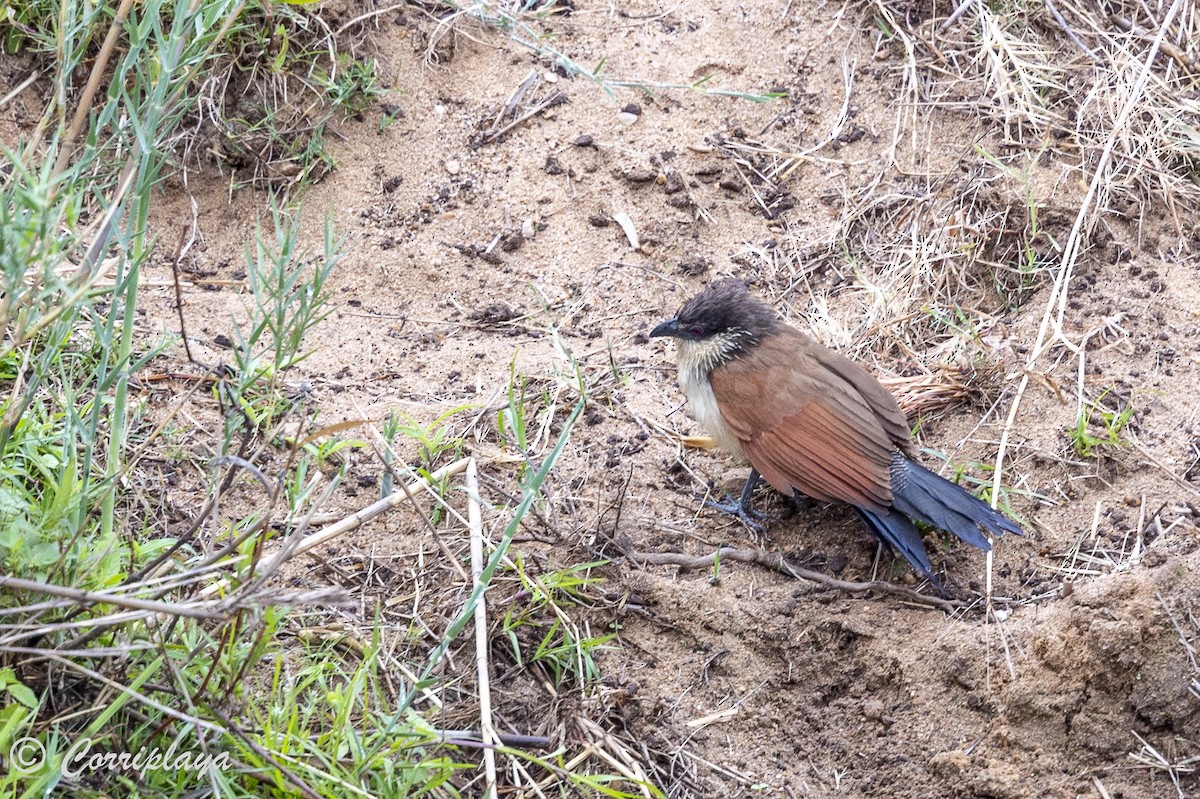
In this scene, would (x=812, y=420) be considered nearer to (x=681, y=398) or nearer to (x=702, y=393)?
(x=702, y=393)

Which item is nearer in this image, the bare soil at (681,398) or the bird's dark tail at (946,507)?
the bare soil at (681,398)

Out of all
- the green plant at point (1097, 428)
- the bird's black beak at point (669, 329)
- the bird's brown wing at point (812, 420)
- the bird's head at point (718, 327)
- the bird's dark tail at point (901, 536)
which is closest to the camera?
the bird's dark tail at point (901, 536)

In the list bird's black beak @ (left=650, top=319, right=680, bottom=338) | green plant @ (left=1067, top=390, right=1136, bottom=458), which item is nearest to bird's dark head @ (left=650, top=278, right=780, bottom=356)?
bird's black beak @ (left=650, top=319, right=680, bottom=338)

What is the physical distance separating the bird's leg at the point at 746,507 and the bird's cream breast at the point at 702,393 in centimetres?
11

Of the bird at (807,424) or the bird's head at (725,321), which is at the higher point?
the bird's head at (725,321)

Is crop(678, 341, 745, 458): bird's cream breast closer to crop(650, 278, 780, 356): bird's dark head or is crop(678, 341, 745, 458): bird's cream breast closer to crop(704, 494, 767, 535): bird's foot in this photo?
crop(650, 278, 780, 356): bird's dark head

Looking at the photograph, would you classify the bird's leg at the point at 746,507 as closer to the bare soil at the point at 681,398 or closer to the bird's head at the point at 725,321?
the bare soil at the point at 681,398

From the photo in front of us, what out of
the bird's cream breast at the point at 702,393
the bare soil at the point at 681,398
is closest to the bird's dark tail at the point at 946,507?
the bare soil at the point at 681,398

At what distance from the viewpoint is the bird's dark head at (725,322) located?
4.18 meters

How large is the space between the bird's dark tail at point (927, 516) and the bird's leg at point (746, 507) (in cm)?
38

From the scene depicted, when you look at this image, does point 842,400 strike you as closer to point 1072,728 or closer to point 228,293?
point 1072,728

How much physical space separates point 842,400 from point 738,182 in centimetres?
170

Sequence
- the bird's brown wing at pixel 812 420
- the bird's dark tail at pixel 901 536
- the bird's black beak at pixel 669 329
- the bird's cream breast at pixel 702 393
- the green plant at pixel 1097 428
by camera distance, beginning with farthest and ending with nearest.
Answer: the bird's black beak at pixel 669 329
the bird's cream breast at pixel 702 393
the green plant at pixel 1097 428
the bird's brown wing at pixel 812 420
the bird's dark tail at pixel 901 536

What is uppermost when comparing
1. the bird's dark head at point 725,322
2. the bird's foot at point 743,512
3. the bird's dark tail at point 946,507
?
the bird's dark head at point 725,322
